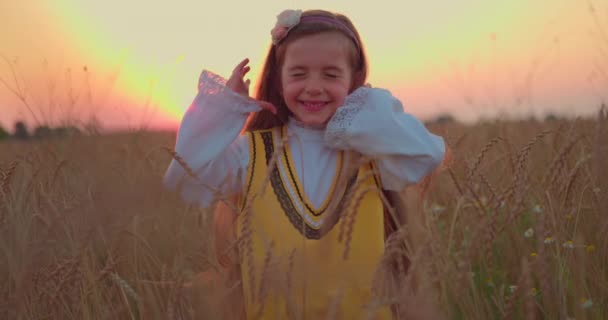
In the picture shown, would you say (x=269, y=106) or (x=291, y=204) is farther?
(x=269, y=106)

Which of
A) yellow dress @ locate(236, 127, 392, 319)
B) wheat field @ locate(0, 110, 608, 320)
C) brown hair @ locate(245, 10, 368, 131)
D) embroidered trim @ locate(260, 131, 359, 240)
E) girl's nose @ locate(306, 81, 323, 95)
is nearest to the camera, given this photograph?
wheat field @ locate(0, 110, 608, 320)

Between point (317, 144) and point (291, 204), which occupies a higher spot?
point (317, 144)

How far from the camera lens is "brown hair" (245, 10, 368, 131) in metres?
1.86

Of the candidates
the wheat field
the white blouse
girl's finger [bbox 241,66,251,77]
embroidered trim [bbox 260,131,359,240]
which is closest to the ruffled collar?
the white blouse

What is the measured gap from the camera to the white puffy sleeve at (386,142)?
1685mm

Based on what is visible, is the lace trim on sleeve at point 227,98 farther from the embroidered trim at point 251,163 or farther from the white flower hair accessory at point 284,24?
the white flower hair accessory at point 284,24

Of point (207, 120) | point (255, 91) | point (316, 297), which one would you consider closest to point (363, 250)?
point (316, 297)

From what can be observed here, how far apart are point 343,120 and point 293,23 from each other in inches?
15.8

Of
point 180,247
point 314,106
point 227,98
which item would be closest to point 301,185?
point 314,106

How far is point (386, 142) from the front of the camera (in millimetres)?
1689

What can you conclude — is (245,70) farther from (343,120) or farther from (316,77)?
(343,120)

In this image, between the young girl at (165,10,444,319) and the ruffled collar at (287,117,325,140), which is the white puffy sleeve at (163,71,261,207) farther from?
the ruffled collar at (287,117,325,140)

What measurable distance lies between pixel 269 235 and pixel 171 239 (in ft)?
1.24

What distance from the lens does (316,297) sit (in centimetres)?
150
